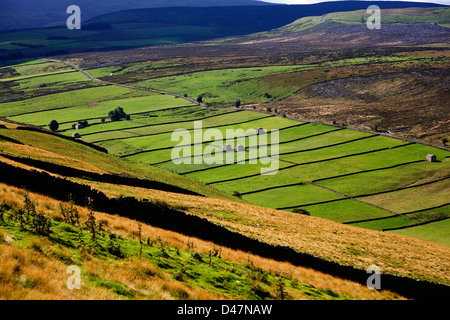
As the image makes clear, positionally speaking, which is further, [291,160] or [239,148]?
[239,148]

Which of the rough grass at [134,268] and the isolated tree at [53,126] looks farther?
the isolated tree at [53,126]

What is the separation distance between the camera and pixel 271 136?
12162cm

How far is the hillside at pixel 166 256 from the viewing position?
637 inches

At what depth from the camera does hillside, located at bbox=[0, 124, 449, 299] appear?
16.2 metres

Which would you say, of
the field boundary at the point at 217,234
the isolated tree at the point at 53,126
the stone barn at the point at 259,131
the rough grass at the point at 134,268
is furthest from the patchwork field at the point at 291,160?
the rough grass at the point at 134,268

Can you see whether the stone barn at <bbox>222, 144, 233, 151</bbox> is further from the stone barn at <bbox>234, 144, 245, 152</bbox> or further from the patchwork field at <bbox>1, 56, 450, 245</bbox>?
the patchwork field at <bbox>1, 56, 450, 245</bbox>

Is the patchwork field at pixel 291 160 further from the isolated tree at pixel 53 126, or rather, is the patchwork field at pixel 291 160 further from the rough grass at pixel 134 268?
the rough grass at pixel 134 268

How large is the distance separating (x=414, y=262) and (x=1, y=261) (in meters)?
33.6

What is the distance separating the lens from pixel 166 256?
72.3 ft

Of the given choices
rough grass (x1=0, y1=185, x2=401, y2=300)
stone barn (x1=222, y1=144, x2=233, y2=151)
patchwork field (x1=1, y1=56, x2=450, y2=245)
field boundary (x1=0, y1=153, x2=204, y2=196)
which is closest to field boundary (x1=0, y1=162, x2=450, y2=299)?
rough grass (x1=0, y1=185, x2=401, y2=300)

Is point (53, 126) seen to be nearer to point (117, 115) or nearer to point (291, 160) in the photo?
point (117, 115)

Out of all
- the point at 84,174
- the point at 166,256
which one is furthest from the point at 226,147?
the point at 166,256
